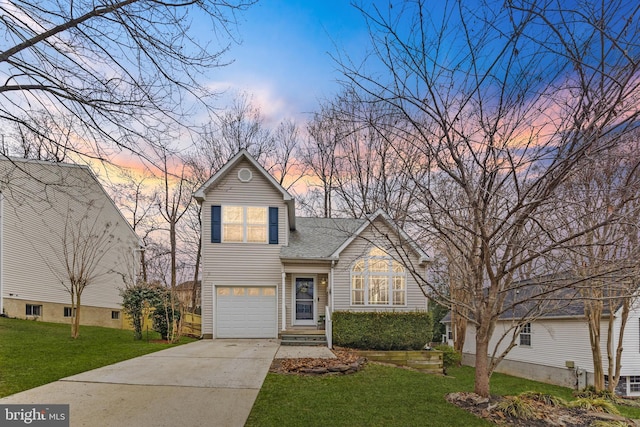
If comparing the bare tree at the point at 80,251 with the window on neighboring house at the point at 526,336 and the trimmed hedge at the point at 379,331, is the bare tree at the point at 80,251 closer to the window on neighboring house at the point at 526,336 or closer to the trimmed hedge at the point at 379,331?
the trimmed hedge at the point at 379,331

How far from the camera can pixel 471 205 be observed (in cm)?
519

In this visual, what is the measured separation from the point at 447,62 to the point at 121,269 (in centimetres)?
1960

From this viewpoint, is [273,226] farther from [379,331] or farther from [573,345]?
[573,345]

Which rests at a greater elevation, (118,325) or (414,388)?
(414,388)

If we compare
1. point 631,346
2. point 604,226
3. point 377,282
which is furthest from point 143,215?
point 631,346

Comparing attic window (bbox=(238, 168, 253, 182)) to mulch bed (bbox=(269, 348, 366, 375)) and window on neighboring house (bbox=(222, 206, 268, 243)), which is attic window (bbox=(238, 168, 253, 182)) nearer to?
window on neighboring house (bbox=(222, 206, 268, 243))

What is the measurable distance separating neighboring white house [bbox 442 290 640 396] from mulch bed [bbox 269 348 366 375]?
8.44m

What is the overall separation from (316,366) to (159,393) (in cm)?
347

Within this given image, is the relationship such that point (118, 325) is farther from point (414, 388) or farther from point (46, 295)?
point (414, 388)

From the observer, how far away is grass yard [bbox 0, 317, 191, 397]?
20.8 ft

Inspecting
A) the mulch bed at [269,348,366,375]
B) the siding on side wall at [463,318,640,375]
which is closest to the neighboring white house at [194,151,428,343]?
the mulch bed at [269,348,366,375]

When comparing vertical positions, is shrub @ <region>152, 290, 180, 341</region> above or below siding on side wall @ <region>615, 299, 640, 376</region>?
above

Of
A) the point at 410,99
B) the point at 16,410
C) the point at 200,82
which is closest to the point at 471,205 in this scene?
the point at 410,99

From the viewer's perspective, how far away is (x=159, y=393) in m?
5.84
